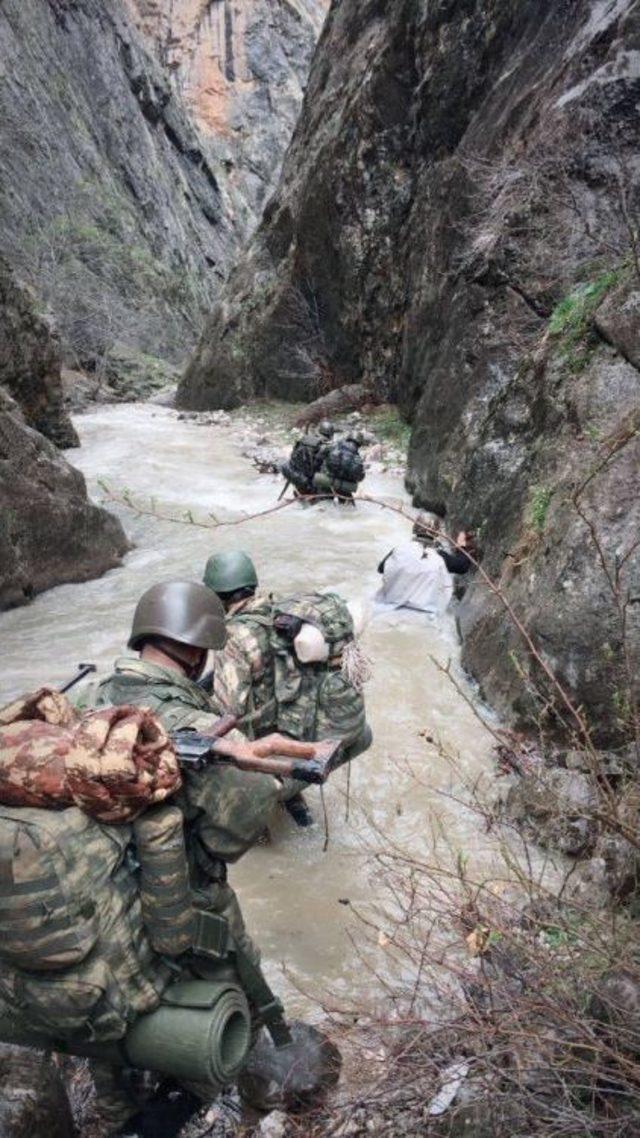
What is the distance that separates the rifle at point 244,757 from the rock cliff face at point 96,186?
21.1 meters

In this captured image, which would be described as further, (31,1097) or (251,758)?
(31,1097)

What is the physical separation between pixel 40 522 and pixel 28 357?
490 cm

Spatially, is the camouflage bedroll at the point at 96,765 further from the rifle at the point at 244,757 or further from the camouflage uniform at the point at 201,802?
the camouflage uniform at the point at 201,802

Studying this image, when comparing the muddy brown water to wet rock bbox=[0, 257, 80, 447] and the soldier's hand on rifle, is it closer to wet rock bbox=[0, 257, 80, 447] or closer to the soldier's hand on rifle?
the soldier's hand on rifle

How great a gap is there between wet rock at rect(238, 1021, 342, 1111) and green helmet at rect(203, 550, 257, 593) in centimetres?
177

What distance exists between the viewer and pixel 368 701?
16.5 feet

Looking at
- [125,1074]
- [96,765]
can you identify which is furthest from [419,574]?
[96,765]

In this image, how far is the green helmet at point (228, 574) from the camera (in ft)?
11.6

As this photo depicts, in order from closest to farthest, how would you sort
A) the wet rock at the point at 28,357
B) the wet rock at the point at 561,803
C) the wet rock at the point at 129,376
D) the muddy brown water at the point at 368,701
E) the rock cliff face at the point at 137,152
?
the muddy brown water at the point at 368,701 → the wet rock at the point at 561,803 → the wet rock at the point at 28,357 → the wet rock at the point at 129,376 → the rock cliff face at the point at 137,152

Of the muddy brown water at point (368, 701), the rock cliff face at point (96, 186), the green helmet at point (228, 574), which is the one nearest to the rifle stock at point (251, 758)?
the muddy brown water at point (368, 701)

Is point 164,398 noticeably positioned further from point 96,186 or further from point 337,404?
point 96,186

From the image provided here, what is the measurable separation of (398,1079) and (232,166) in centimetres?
4724

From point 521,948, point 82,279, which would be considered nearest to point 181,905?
point 521,948

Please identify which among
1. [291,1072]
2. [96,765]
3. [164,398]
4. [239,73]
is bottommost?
[291,1072]
